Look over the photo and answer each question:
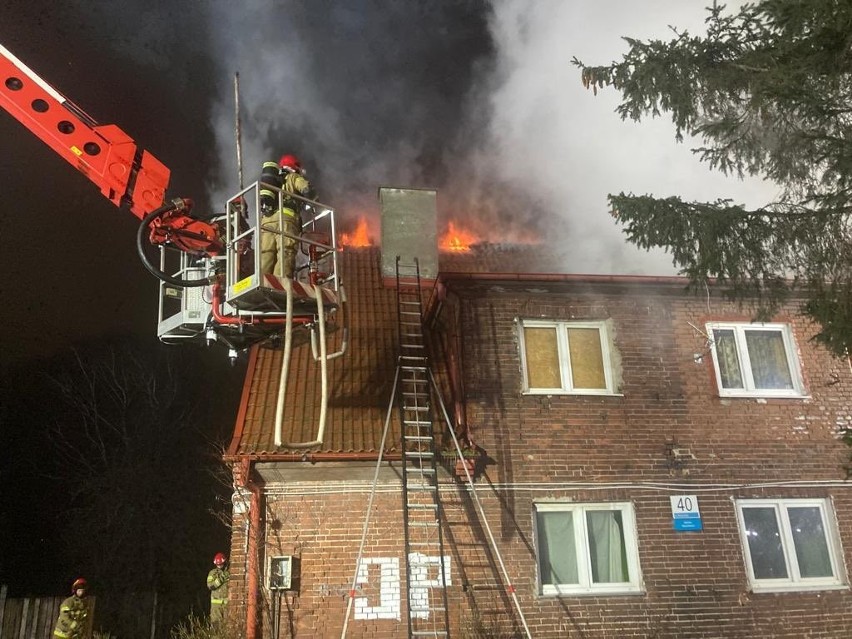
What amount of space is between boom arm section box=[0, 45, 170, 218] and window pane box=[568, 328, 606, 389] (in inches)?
226

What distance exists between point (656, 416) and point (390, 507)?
3.83m

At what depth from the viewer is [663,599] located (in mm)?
8062

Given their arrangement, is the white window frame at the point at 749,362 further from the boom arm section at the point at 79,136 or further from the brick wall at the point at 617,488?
the boom arm section at the point at 79,136

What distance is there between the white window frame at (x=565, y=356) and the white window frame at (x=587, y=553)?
4.90 ft

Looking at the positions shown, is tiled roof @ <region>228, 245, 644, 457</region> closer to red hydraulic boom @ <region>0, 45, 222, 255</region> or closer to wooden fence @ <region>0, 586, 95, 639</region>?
red hydraulic boom @ <region>0, 45, 222, 255</region>

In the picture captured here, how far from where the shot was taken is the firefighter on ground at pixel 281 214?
5.98 meters

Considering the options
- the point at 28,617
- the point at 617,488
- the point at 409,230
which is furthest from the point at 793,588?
the point at 28,617

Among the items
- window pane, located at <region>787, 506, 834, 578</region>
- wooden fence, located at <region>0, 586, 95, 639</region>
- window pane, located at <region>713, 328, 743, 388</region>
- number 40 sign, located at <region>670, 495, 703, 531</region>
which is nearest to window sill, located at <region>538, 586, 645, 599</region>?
number 40 sign, located at <region>670, 495, 703, 531</region>

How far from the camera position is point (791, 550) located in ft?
28.0

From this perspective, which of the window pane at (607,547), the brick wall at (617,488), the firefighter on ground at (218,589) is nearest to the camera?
the brick wall at (617,488)

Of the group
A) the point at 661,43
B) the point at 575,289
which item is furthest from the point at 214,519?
the point at 661,43

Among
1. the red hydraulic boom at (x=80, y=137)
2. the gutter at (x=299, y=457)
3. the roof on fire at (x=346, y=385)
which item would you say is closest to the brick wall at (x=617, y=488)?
the gutter at (x=299, y=457)

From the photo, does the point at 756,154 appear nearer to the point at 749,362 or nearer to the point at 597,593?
the point at 749,362

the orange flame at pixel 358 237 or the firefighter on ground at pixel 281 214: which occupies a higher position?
the orange flame at pixel 358 237
